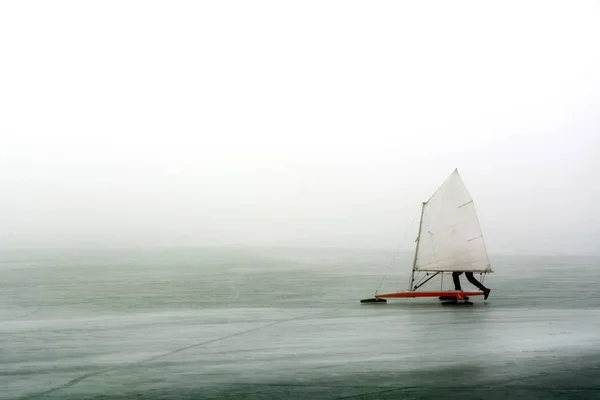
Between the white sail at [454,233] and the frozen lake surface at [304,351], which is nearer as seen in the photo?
the frozen lake surface at [304,351]

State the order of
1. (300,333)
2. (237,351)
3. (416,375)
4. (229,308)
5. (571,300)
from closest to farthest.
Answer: (416,375)
(237,351)
(300,333)
(229,308)
(571,300)

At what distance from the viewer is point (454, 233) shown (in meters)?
47.0

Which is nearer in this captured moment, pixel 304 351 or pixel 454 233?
pixel 304 351

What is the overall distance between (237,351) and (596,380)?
13.2 metres

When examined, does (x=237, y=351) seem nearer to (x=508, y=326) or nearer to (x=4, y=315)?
(x=508, y=326)

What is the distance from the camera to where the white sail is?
153 ft

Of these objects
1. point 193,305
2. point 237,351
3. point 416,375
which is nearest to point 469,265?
point 193,305

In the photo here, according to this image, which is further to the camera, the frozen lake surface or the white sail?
the white sail

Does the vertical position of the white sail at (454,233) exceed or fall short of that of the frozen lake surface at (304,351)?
it exceeds it

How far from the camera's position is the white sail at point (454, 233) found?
153 ft

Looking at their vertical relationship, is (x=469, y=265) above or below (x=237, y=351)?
above

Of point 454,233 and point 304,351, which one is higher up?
point 454,233

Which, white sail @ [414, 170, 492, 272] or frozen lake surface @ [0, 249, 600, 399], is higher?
white sail @ [414, 170, 492, 272]

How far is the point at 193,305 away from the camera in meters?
53.7
